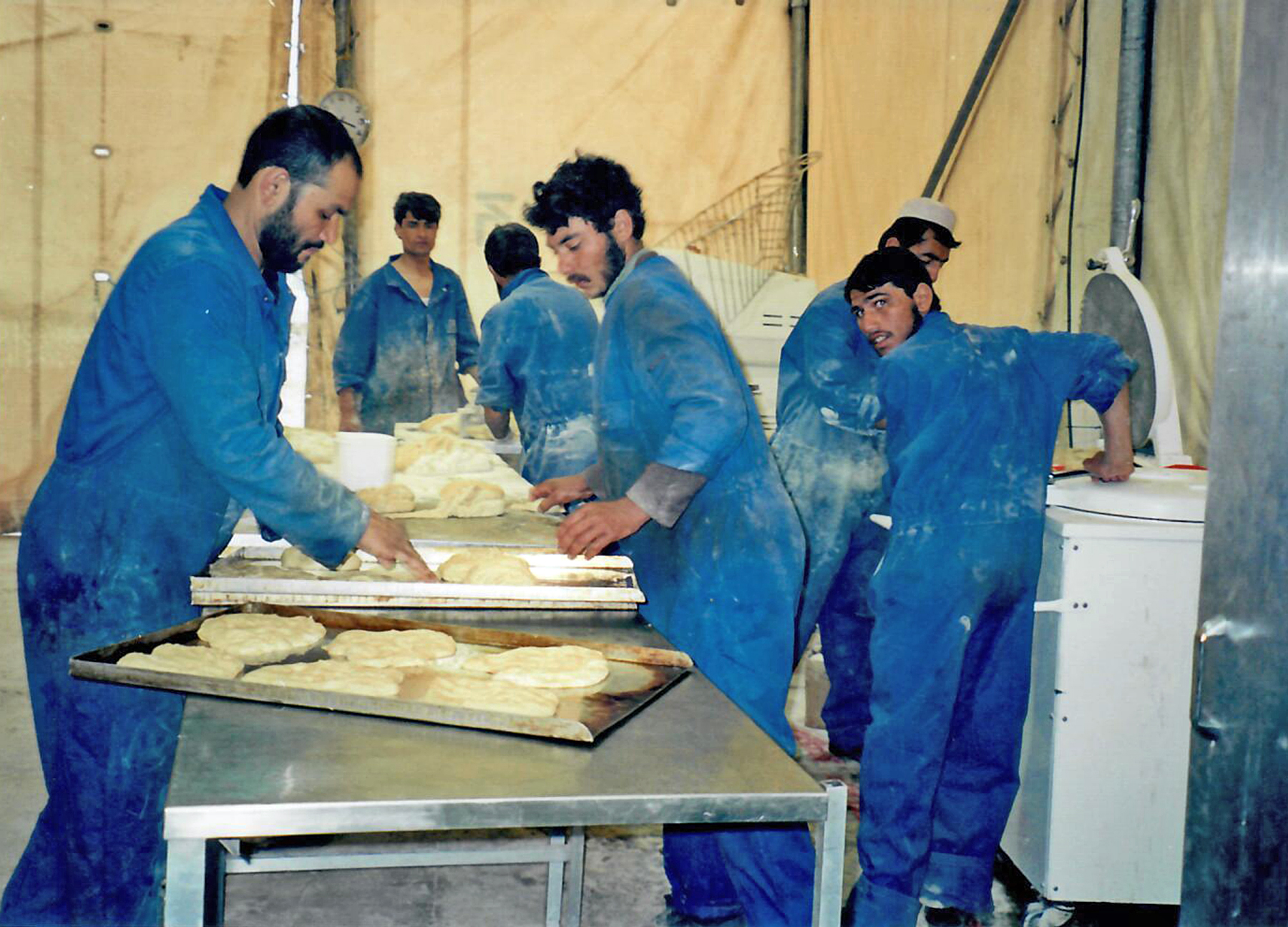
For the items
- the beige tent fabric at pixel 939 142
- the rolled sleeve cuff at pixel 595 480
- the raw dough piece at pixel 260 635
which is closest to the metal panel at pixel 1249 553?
the raw dough piece at pixel 260 635

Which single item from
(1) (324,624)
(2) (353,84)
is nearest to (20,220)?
(2) (353,84)

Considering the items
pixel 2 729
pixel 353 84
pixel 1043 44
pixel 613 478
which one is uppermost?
pixel 1043 44

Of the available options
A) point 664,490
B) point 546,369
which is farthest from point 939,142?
point 664,490

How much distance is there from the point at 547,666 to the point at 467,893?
1.31 m

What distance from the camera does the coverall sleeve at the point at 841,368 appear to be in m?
3.36

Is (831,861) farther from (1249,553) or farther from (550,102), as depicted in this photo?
(550,102)

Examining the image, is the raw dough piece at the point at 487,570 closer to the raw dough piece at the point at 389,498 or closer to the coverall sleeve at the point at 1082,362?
the raw dough piece at the point at 389,498

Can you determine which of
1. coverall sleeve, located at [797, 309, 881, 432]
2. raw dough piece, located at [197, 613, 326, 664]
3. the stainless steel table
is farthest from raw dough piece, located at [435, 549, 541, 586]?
coverall sleeve, located at [797, 309, 881, 432]

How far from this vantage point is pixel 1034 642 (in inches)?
97.9

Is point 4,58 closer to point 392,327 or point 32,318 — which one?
point 32,318

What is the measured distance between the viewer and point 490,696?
53.5 inches

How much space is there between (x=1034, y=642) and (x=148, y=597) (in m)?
1.81

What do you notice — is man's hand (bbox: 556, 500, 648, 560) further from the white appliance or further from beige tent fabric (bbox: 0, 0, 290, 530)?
beige tent fabric (bbox: 0, 0, 290, 530)

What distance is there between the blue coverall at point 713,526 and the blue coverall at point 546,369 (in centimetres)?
129
